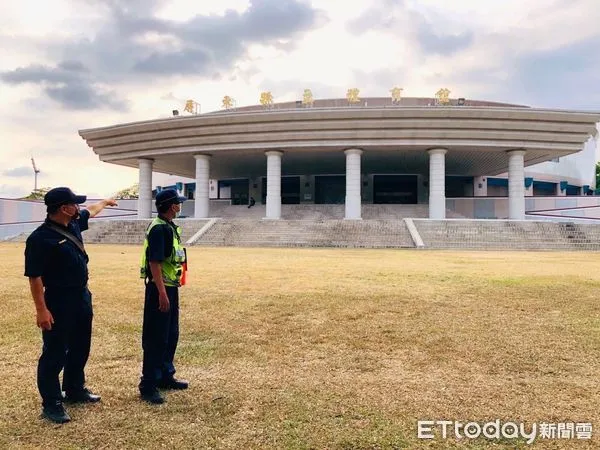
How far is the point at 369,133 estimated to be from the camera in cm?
3244

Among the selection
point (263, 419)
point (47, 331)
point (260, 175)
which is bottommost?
point (263, 419)

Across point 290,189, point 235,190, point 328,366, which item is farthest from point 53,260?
point 235,190

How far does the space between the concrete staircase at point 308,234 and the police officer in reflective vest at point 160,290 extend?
2049cm

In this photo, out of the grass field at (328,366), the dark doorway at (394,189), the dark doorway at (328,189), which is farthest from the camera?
the dark doorway at (328,189)

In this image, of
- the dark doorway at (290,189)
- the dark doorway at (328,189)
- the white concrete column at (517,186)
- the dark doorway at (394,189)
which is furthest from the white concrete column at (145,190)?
the white concrete column at (517,186)

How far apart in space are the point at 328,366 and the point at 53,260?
295cm

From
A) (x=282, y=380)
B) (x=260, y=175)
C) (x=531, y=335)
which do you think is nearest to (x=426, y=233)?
(x=531, y=335)

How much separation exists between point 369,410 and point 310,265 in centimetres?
1000

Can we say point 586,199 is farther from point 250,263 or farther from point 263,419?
point 263,419

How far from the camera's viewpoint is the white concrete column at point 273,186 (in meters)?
34.2

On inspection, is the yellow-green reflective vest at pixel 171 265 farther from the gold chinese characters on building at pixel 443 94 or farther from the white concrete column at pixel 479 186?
the white concrete column at pixel 479 186

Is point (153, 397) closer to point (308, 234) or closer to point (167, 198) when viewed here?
point (167, 198)

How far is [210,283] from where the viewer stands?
1019 cm

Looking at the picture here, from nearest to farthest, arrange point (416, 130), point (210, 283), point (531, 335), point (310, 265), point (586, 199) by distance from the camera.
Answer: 1. point (531, 335)
2. point (210, 283)
3. point (310, 265)
4. point (416, 130)
5. point (586, 199)
